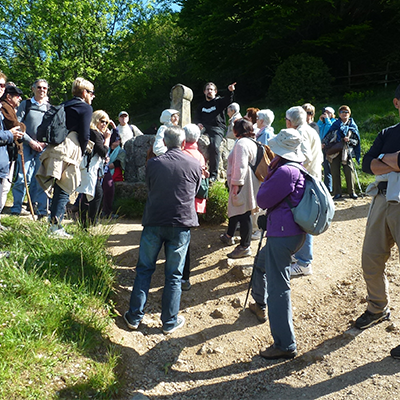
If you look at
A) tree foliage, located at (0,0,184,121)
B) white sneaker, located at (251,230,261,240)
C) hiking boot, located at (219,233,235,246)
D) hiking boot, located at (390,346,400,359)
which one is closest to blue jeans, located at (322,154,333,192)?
white sneaker, located at (251,230,261,240)

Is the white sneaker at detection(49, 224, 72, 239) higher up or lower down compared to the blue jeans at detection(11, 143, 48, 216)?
lower down

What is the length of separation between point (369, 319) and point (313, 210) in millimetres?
1322

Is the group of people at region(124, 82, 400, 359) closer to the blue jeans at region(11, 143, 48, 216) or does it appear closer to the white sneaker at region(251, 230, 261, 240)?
the white sneaker at region(251, 230, 261, 240)

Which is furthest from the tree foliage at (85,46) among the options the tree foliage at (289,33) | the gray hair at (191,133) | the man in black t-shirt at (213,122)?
the gray hair at (191,133)

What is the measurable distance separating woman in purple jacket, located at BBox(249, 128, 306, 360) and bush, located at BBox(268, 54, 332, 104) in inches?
574

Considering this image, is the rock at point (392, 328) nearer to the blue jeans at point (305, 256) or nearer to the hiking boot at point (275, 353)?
the hiking boot at point (275, 353)

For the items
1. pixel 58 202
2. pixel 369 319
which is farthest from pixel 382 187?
pixel 58 202

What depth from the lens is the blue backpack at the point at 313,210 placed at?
3645 mm

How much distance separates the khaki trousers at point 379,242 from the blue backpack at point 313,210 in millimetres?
422

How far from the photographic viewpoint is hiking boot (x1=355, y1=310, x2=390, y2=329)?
4105mm

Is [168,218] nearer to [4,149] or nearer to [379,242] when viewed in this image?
[379,242]

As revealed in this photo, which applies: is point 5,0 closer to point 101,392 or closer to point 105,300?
point 105,300

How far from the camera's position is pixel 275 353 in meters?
3.96

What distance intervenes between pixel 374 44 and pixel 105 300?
1905cm
